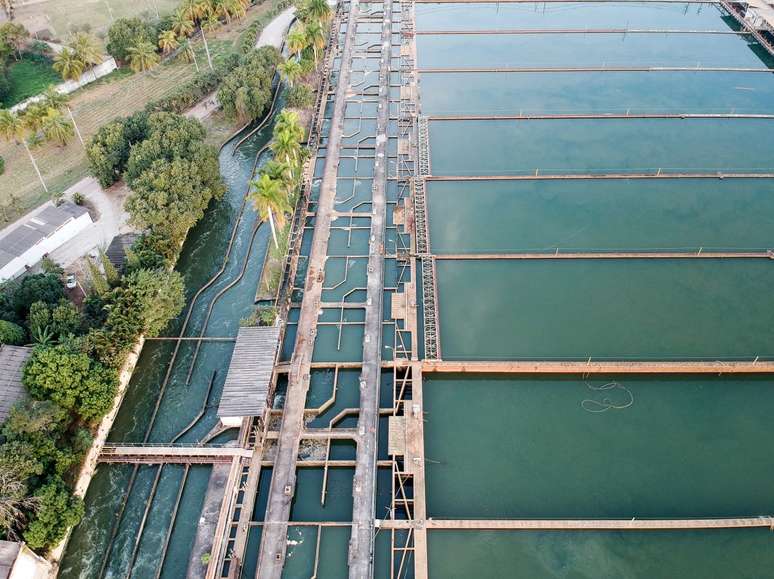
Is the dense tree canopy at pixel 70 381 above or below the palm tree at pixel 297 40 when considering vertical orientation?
below

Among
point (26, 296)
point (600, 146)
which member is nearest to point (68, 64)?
point (26, 296)

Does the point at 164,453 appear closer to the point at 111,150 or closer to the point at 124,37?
the point at 111,150

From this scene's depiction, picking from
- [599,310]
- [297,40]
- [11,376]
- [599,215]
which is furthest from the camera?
[297,40]

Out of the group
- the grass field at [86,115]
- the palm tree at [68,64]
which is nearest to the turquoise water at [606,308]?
the grass field at [86,115]

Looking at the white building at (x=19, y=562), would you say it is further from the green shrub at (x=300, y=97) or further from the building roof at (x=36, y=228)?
the green shrub at (x=300, y=97)

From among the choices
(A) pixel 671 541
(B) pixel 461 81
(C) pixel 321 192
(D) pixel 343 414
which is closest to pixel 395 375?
(D) pixel 343 414

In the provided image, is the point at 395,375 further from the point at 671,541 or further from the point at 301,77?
the point at 301,77
